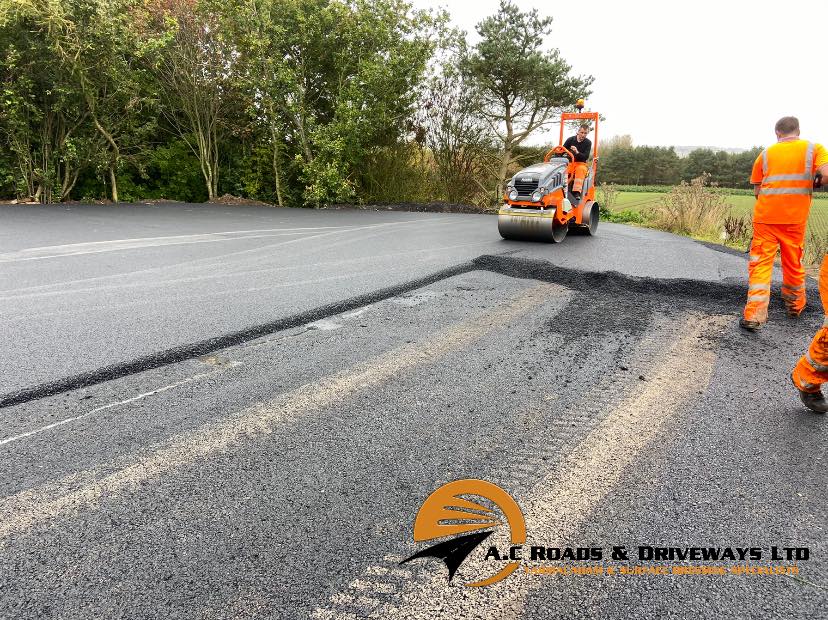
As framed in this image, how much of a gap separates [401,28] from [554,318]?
519 inches

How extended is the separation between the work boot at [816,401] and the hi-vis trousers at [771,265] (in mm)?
1663

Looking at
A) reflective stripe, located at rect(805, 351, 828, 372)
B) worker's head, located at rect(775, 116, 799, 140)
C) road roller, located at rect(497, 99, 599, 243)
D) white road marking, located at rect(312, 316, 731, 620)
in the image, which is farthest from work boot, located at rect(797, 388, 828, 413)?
road roller, located at rect(497, 99, 599, 243)

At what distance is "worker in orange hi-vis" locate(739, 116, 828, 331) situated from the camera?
4328mm

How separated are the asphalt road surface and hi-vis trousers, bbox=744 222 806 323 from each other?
0.22m

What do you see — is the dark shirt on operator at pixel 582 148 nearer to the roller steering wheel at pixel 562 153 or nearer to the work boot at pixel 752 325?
the roller steering wheel at pixel 562 153

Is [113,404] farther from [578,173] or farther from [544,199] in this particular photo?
[578,173]

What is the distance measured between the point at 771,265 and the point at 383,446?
4.06m

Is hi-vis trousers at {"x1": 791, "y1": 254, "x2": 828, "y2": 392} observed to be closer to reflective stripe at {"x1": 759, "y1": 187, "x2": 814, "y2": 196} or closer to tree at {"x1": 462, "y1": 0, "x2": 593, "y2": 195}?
reflective stripe at {"x1": 759, "y1": 187, "x2": 814, "y2": 196}

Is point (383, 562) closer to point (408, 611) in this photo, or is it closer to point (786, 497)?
point (408, 611)

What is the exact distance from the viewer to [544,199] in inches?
309

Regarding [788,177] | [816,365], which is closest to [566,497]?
[816,365]

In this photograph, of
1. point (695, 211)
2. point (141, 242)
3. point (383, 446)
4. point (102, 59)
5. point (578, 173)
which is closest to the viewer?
point (383, 446)

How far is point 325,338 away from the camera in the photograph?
4.07m
